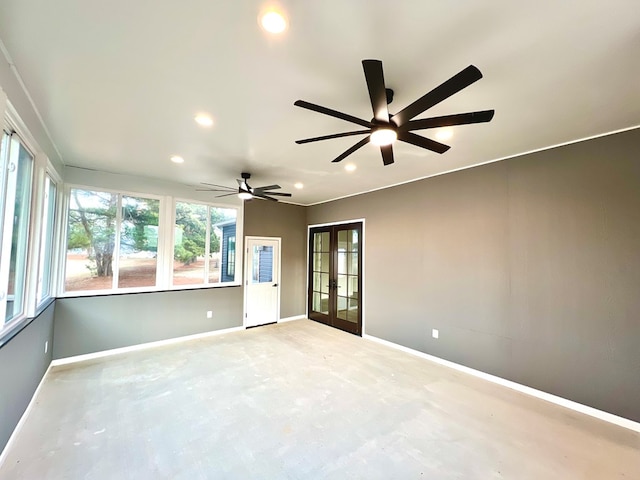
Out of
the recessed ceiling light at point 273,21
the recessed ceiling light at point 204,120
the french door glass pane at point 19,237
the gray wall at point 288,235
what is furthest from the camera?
the gray wall at point 288,235

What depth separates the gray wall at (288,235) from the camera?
5980 millimetres

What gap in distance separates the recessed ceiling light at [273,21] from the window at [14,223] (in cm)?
210

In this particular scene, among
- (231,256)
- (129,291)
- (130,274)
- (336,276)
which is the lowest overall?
(129,291)

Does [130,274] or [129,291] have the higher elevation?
[130,274]

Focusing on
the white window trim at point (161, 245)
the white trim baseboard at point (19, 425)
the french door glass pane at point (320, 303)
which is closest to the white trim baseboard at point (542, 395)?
the french door glass pane at point (320, 303)

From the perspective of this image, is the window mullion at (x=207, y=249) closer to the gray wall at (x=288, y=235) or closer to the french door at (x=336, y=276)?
the gray wall at (x=288, y=235)

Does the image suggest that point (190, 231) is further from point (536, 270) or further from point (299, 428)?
point (536, 270)

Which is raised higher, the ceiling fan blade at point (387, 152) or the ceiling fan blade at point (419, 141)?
the ceiling fan blade at point (419, 141)

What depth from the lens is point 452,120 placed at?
179 cm

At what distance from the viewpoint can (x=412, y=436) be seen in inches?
93.7

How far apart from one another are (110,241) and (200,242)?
1.37 m

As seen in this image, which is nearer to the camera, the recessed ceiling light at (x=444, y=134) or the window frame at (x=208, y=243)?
the recessed ceiling light at (x=444, y=134)

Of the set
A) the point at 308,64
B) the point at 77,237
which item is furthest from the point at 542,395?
the point at 77,237

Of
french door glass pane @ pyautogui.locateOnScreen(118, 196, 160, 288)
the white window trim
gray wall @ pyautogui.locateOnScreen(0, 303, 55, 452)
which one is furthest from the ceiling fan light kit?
french door glass pane @ pyautogui.locateOnScreen(118, 196, 160, 288)
